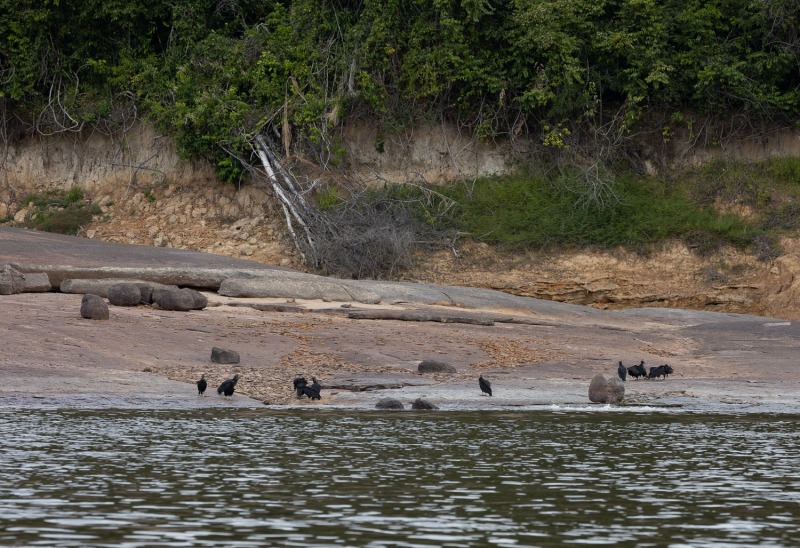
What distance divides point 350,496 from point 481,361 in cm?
845

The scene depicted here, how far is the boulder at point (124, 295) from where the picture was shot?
17.4 metres

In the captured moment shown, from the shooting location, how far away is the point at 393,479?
865 cm

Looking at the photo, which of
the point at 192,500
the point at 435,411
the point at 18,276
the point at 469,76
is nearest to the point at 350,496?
the point at 192,500

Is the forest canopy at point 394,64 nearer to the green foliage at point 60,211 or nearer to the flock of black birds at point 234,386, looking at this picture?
the green foliage at point 60,211

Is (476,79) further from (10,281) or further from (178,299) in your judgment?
(10,281)

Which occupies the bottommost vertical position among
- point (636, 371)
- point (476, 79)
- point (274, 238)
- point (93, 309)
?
point (636, 371)

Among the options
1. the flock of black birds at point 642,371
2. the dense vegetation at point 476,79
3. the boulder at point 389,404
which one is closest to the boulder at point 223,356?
the boulder at point 389,404

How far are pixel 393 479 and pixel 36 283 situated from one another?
35.6 ft

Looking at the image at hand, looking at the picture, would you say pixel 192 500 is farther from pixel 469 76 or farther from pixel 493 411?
pixel 469 76

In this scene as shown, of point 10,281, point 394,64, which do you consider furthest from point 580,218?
point 10,281

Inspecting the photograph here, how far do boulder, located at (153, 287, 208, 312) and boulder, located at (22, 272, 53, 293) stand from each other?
1.66 metres

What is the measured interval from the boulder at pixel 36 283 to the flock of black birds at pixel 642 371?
8260 millimetres

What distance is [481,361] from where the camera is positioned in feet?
53.6

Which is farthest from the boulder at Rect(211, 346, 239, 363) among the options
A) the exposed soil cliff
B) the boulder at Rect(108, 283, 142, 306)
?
Answer: the exposed soil cliff
